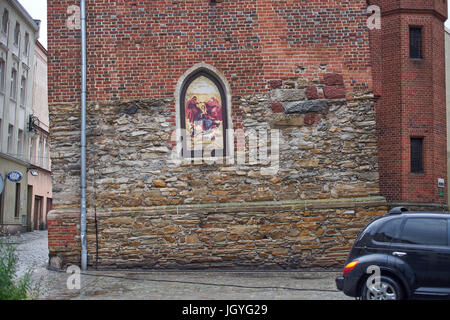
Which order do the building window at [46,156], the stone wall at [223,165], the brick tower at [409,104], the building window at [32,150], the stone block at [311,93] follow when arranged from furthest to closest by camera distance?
1. the building window at [46,156]
2. the building window at [32,150]
3. the brick tower at [409,104]
4. the stone block at [311,93]
5. the stone wall at [223,165]

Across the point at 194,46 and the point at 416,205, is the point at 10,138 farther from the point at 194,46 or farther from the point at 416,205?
the point at 416,205

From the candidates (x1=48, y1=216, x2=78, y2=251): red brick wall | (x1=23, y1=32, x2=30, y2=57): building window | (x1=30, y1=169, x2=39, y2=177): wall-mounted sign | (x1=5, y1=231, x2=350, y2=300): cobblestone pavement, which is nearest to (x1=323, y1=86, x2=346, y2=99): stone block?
(x1=5, y1=231, x2=350, y2=300): cobblestone pavement

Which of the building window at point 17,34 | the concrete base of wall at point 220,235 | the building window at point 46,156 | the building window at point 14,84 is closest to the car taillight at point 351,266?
the concrete base of wall at point 220,235

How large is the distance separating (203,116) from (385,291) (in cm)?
655

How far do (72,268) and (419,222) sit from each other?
7674mm

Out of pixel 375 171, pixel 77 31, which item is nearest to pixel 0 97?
pixel 77 31

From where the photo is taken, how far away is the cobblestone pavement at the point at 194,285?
9148mm

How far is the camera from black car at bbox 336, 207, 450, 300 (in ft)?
24.7

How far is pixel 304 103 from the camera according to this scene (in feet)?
A: 42.2

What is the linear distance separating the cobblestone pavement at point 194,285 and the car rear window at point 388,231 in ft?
4.82

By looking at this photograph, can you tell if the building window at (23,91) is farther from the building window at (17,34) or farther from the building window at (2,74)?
the building window at (2,74)

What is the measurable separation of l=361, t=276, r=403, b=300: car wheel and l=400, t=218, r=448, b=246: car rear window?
0.63 meters

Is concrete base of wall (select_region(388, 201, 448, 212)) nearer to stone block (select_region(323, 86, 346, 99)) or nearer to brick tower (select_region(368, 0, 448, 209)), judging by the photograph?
brick tower (select_region(368, 0, 448, 209))

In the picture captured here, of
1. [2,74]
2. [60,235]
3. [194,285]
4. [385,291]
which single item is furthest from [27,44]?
[385,291]
